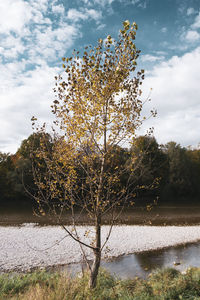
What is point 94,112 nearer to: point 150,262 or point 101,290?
point 101,290

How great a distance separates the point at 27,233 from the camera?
17.8 m

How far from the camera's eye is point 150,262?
11523mm

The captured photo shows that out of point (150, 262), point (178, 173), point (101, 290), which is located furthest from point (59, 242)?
point (178, 173)

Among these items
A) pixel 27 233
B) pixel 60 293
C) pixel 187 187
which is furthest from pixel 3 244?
pixel 187 187

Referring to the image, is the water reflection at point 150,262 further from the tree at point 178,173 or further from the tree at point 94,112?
the tree at point 178,173

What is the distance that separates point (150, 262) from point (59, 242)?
478 centimetres

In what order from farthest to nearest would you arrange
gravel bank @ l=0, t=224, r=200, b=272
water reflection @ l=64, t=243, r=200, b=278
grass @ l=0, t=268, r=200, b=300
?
gravel bank @ l=0, t=224, r=200, b=272
water reflection @ l=64, t=243, r=200, b=278
grass @ l=0, t=268, r=200, b=300

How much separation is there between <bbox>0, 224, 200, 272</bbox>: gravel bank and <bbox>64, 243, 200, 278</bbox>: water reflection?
2.70 ft

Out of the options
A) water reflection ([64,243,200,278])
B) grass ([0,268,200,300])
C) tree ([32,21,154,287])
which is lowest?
water reflection ([64,243,200,278])

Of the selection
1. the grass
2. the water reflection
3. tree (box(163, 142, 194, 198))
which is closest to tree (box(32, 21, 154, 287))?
the grass

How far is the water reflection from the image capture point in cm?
1030

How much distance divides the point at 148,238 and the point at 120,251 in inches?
139

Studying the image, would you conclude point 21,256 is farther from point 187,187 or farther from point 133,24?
point 187,187

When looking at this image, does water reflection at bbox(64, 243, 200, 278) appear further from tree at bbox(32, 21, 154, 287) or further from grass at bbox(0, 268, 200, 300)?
tree at bbox(32, 21, 154, 287)
